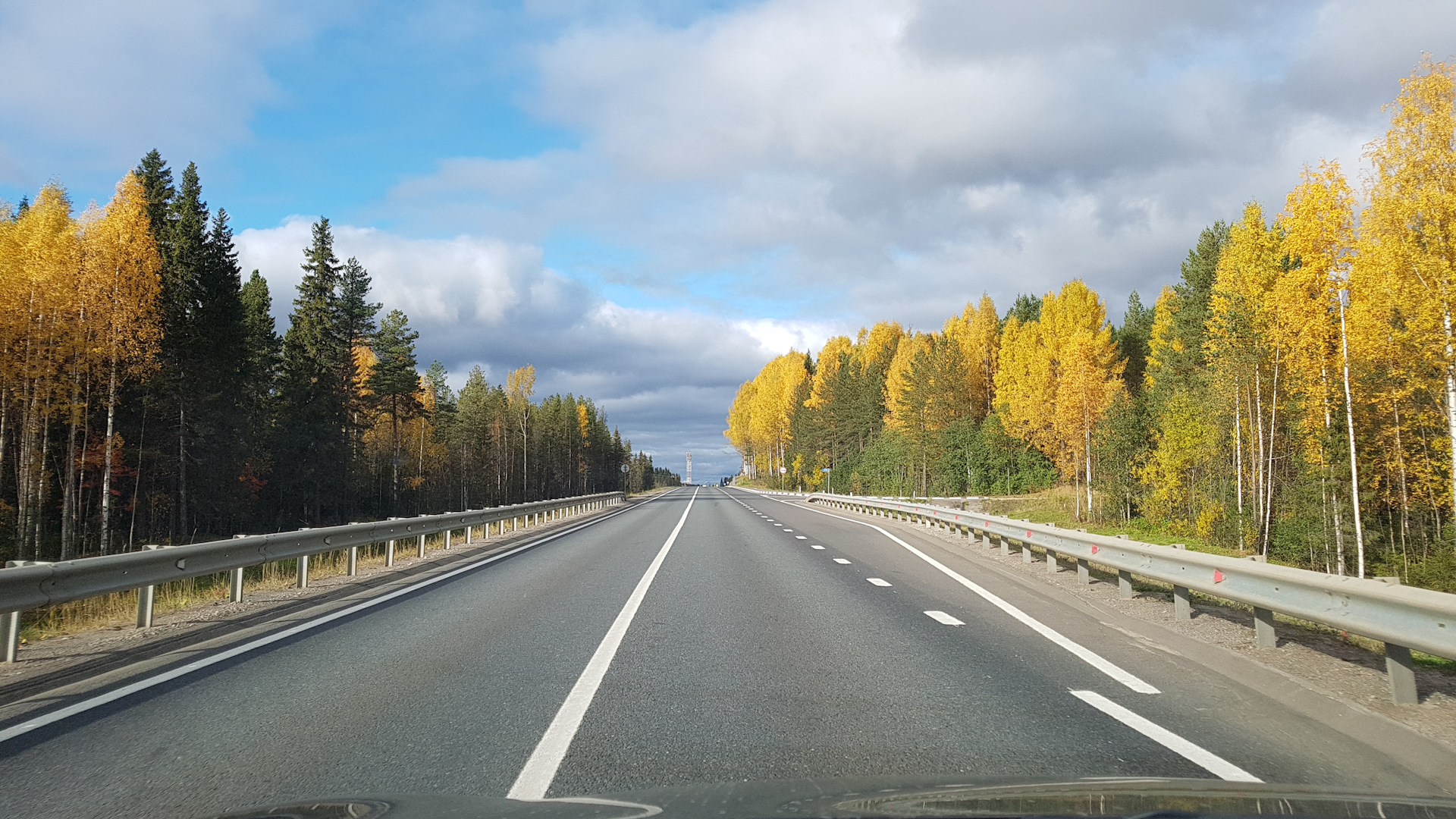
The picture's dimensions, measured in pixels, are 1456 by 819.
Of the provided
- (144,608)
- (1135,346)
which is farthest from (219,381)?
(1135,346)

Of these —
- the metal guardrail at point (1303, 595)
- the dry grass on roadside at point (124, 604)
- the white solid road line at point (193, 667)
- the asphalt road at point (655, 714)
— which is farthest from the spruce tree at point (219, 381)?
the metal guardrail at point (1303, 595)

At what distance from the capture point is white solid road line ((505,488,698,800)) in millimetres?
3924

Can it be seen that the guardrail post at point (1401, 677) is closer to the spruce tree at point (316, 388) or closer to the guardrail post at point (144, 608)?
the guardrail post at point (144, 608)

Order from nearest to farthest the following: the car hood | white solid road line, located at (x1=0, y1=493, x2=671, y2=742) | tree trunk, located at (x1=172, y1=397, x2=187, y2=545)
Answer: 1. the car hood
2. white solid road line, located at (x1=0, y1=493, x2=671, y2=742)
3. tree trunk, located at (x1=172, y1=397, x2=187, y2=545)

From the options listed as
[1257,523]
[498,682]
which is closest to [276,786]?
[498,682]

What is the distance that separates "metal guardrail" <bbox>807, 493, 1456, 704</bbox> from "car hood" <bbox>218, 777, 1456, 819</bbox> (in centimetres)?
242

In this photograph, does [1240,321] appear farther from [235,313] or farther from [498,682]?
[235,313]

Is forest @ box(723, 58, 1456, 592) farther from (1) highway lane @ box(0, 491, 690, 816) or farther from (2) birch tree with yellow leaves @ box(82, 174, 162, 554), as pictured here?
(2) birch tree with yellow leaves @ box(82, 174, 162, 554)

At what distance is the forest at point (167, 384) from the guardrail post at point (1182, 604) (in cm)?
3003

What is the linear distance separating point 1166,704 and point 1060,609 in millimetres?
4399

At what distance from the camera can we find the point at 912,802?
2.94 m

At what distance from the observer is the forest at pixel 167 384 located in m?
28.7

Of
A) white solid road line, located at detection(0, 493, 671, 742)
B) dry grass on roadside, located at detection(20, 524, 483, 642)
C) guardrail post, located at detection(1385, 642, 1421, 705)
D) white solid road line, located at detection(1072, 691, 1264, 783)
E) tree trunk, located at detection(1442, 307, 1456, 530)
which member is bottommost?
dry grass on roadside, located at detection(20, 524, 483, 642)

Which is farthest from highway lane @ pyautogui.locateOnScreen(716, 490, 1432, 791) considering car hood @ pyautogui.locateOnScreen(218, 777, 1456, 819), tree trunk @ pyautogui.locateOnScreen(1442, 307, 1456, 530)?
tree trunk @ pyautogui.locateOnScreen(1442, 307, 1456, 530)
